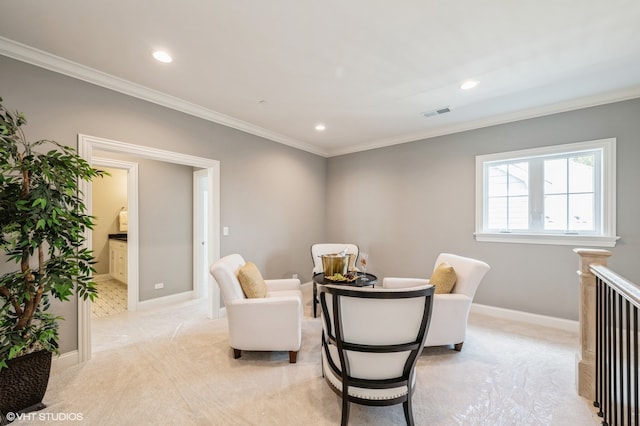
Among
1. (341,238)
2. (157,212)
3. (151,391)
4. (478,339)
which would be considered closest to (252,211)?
(157,212)

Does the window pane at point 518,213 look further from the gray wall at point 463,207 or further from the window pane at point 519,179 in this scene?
the gray wall at point 463,207

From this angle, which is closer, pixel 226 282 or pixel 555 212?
pixel 226 282

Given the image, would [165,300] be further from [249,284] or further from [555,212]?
[555,212]

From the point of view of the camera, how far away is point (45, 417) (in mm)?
1787

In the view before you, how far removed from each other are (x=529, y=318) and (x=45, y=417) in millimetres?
4658

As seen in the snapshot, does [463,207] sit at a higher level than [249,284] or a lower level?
higher

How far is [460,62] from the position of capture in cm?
237

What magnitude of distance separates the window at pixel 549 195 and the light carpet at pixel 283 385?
1192mm

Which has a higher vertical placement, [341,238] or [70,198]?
[70,198]

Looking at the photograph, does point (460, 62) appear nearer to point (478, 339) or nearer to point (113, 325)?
point (478, 339)

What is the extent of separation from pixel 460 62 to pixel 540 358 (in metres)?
2.78

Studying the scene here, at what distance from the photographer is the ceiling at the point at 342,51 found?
1.78 metres

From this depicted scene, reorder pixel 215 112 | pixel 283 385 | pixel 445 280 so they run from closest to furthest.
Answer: pixel 283 385, pixel 445 280, pixel 215 112

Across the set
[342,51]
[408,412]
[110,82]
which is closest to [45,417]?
[408,412]
